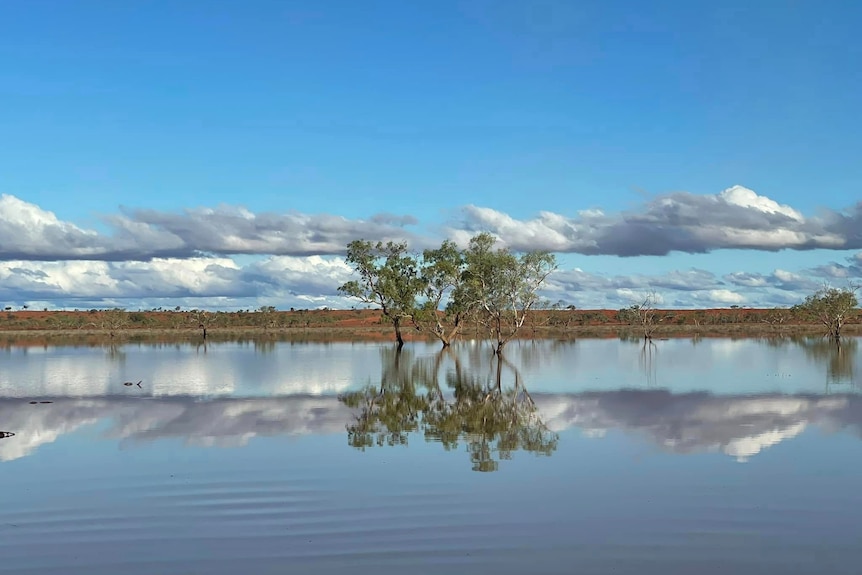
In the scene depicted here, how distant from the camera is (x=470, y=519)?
11.4m

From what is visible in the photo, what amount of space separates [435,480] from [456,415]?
29.1ft

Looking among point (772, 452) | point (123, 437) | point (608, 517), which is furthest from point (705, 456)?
point (123, 437)

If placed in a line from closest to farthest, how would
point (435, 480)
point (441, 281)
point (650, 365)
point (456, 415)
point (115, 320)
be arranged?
point (435, 480) → point (456, 415) → point (650, 365) → point (441, 281) → point (115, 320)

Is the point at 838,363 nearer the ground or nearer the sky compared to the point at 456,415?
nearer the sky

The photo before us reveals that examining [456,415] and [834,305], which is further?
[834,305]

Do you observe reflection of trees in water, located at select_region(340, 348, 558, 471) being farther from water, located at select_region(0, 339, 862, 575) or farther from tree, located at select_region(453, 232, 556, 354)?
tree, located at select_region(453, 232, 556, 354)

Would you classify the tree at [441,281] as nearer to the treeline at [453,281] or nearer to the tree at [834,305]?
the treeline at [453,281]

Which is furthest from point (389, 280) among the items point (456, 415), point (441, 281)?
point (456, 415)

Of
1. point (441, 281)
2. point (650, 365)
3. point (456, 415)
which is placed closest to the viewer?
point (456, 415)

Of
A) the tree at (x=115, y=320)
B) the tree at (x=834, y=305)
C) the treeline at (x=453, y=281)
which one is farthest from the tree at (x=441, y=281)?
the tree at (x=115, y=320)

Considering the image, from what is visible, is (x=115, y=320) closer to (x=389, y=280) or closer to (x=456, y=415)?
(x=389, y=280)

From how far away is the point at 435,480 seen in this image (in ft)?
45.8

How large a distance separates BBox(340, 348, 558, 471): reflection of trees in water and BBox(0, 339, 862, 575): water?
4.5 inches

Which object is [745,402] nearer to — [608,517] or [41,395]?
[608,517]
